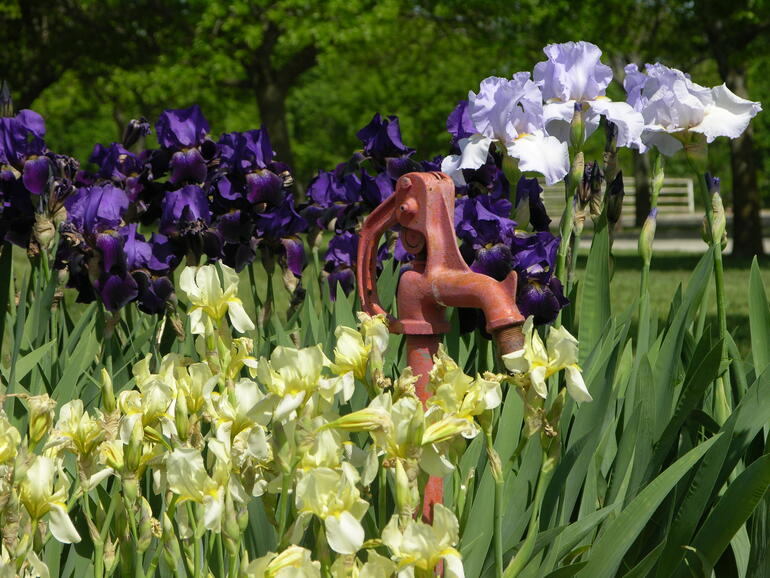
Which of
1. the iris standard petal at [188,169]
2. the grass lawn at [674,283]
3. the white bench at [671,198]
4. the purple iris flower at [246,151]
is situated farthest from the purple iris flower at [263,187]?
the white bench at [671,198]

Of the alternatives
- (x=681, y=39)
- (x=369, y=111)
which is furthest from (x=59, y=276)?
(x=369, y=111)

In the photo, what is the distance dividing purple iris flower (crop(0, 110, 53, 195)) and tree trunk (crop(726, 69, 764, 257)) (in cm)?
1126

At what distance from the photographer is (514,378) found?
1123 millimetres

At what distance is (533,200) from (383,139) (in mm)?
798

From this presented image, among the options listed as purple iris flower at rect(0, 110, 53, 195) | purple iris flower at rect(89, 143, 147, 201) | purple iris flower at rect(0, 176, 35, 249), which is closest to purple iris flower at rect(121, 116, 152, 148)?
purple iris flower at rect(89, 143, 147, 201)

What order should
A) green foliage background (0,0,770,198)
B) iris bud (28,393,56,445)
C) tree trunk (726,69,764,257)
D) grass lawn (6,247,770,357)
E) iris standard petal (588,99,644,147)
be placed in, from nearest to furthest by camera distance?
iris bud (28,393,56,445) → iris standard petal (588,99,644,147) → grass lawn (6,247,770,357) → green foliage background (0,0,770,198) → tree trunk (726,69,764,257)

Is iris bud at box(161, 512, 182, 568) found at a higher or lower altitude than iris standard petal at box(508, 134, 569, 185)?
lower

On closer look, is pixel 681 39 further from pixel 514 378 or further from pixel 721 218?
pixel 514 378

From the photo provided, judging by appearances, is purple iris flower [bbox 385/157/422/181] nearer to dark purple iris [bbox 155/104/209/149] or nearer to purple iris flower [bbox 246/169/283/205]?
purple iris flower [bbox 246/169/283/205]

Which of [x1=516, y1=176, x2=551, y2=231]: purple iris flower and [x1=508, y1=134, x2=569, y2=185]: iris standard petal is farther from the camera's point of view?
[x1=516, y1=176, x2=551, y2=231]: purple iris flower

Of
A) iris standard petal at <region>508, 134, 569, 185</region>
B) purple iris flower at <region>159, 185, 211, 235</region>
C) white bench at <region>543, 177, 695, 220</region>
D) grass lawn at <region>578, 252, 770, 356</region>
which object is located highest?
iris standard petal at <region>508, 134, 569, 185</region>

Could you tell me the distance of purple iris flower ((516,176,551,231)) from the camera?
82.7 inches

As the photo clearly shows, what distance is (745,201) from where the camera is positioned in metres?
12.6

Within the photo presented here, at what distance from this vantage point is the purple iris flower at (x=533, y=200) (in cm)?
210
